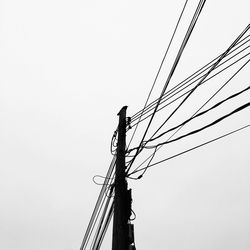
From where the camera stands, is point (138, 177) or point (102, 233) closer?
point (138, 177)

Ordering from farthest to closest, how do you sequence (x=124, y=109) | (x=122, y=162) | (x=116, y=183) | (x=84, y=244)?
(x=84, y=244) → (x=124, y=109) → (x=122, y=162) → (x=116, y=183)

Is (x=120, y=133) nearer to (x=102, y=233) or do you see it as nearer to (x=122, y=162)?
(x=122, y=162)

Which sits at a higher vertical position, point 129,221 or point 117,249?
point 129,221

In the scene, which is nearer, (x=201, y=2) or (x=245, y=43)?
(x=201, y=2)

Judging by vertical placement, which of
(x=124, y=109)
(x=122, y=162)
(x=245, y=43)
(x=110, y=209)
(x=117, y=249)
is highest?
(x=124, y=109)

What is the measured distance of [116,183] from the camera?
507 centimetres

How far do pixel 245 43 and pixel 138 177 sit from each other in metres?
2.93

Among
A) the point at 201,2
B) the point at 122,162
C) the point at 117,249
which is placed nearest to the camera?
the point at 201,2

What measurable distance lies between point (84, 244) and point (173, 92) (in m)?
5.31

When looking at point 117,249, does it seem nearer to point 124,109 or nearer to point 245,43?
point 124,109

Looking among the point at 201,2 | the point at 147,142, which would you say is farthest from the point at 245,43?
the point at 147,142

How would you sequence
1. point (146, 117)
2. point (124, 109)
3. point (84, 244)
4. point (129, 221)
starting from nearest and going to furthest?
point (129, 221), point (146, 117), point (124, 109), point (84, 244)

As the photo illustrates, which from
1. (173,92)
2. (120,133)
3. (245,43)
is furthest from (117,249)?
(245,43)

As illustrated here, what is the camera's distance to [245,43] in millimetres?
3932
